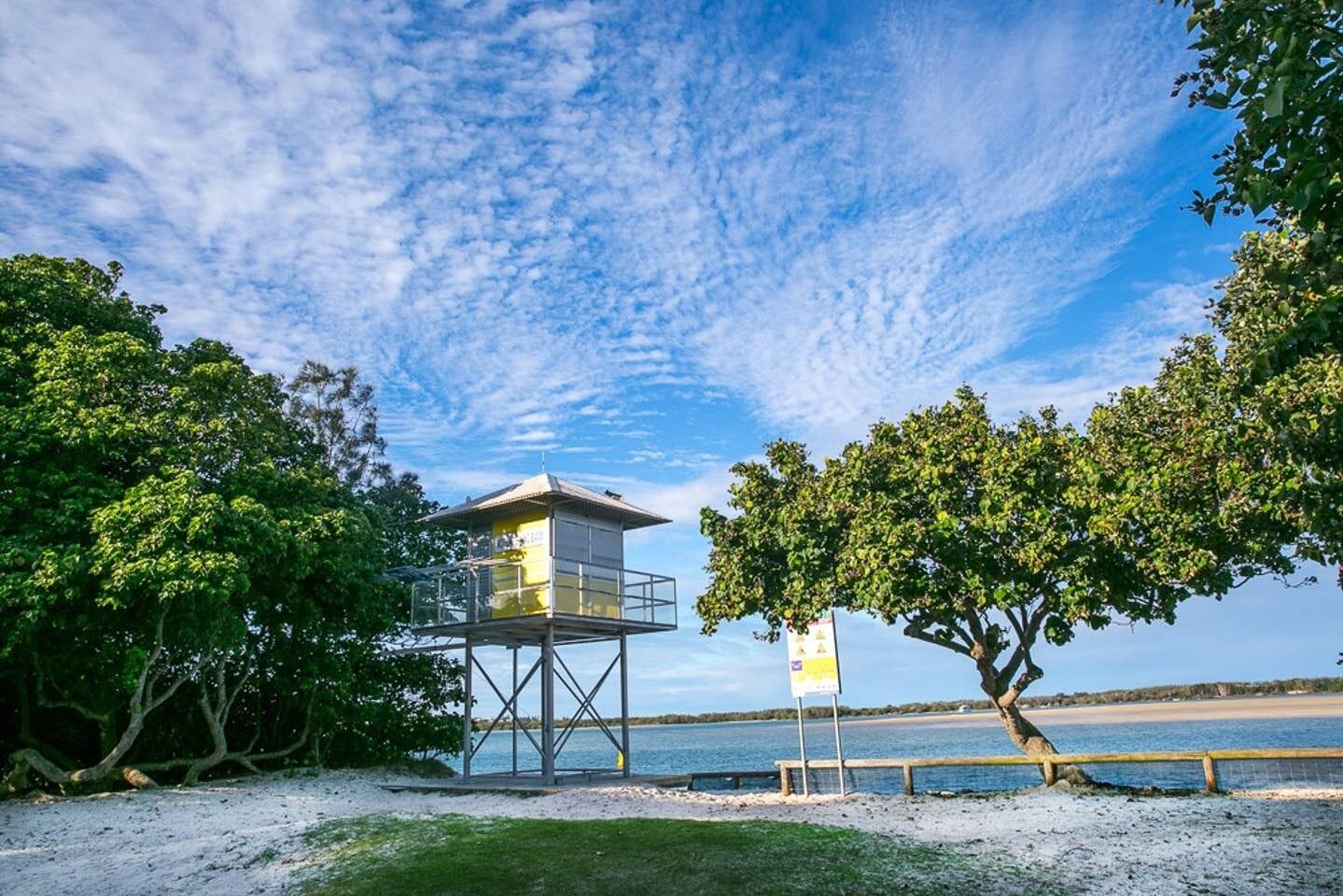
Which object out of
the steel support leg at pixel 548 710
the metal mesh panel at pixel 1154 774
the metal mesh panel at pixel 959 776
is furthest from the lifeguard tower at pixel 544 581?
the metal mesh panel at pixel 1154 774

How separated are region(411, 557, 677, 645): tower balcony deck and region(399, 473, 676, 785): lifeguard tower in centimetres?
2

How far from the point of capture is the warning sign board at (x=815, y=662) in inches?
648

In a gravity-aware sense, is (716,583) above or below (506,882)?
above

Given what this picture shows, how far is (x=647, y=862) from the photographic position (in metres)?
10.5

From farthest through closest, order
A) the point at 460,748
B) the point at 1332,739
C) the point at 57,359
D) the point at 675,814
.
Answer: the point at 1332,739
the point at 460,748
the point at 57,359
the point at 675,814

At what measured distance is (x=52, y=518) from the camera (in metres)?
17.7

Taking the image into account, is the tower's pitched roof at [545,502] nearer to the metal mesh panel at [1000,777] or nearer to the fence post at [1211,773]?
the metal mesh panel at [1000,777]

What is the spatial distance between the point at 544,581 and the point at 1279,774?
47.5 feet

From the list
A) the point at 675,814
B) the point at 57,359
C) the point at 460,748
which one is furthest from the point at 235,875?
the point at 460,748

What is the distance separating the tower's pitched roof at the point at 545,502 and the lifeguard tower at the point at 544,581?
0.09ft

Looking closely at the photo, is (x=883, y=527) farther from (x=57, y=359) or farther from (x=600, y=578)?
(x=57, y=359)

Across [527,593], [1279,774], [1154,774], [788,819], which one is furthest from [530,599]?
[1154,774]

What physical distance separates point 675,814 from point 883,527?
6989mm

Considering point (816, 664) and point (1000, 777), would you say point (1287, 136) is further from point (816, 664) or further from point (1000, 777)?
point (1000, 777)
